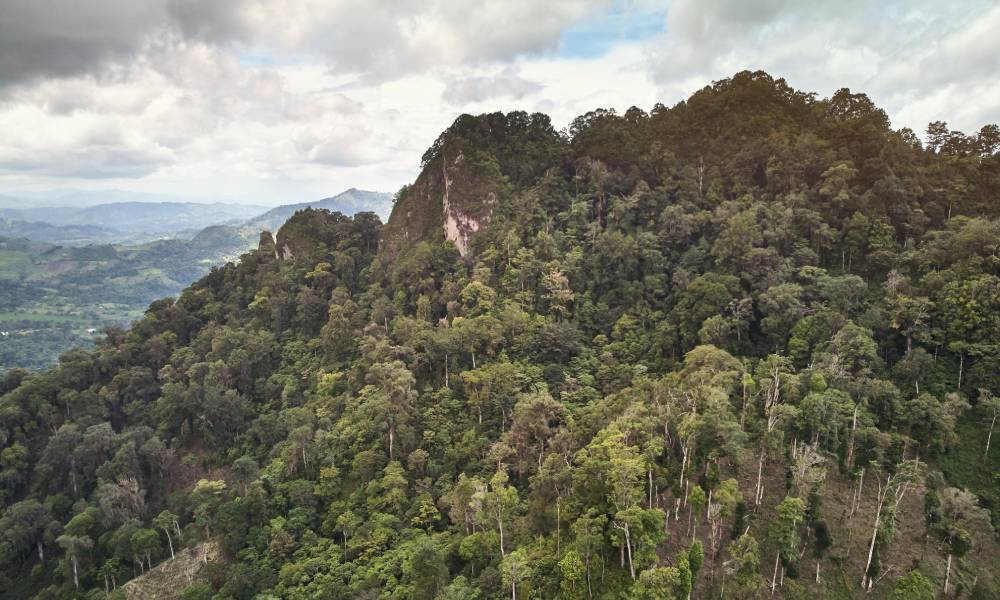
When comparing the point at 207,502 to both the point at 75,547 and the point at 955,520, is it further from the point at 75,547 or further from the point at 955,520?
the point at 955,520

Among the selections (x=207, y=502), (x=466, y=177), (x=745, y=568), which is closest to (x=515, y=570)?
(x=745, y=568)

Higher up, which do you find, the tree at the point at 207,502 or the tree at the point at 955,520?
the tree at the point at 955,520

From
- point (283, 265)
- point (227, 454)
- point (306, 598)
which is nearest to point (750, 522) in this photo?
point (306, 598)

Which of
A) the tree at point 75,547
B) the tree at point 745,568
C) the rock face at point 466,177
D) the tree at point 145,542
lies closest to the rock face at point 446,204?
the rock face at point 466,177

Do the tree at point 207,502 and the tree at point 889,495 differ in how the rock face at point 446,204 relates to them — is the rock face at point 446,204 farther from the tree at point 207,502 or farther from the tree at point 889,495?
the tree at point 889,495

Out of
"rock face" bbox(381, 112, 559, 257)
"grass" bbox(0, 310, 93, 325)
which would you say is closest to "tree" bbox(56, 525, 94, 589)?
"rock face" bbox(381, 112, 559, 257)

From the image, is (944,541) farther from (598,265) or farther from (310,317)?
(310,317)

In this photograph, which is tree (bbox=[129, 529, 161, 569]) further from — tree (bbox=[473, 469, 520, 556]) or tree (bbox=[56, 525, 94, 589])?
tree (bbox=[473, 469, 520, 556])

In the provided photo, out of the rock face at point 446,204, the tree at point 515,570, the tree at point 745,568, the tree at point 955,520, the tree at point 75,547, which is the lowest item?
the tree at point 75,547
